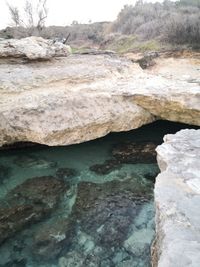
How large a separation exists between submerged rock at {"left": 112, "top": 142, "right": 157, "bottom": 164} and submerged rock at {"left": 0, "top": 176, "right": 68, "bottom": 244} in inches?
58.9

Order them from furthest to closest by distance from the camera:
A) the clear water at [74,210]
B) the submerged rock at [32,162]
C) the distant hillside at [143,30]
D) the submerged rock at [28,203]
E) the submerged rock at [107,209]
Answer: the distant hillside at [143,30] < the submerged rock at [32,162] < the submerged rock at [28,203] < the submerged rock at [107,209] < the clear water at [74,210]

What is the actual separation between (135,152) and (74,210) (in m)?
2.30

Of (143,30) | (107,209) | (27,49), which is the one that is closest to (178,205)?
(107,209)

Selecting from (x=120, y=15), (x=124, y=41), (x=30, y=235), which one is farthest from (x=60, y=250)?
(x=120, y=15)

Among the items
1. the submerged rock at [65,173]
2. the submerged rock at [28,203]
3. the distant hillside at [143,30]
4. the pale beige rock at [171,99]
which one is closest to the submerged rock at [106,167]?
the submerged rock at [65,173]

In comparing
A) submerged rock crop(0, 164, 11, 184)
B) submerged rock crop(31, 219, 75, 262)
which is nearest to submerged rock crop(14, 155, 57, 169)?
submerged rock crop(0, 164, 11, 184)

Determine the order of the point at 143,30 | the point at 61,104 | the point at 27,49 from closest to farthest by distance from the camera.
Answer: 1. the point at 61,104
2. the point at 27,49
3. the point at 143,30

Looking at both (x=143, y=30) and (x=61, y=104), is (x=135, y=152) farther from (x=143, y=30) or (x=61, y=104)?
(x=143, y=30)

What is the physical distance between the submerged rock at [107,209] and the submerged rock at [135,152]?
85cm

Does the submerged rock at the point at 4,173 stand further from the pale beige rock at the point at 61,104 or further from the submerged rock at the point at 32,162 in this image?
the pale beige rock at the point at 61,104

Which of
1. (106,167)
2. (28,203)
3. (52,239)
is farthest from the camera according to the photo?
(106,167)

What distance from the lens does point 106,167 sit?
21.9 feet

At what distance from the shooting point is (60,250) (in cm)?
451

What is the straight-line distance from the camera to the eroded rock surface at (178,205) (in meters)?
2.62
